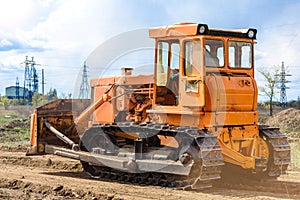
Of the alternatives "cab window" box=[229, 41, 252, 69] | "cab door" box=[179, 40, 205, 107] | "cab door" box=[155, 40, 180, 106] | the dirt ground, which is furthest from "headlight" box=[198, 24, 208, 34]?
the dirt ground

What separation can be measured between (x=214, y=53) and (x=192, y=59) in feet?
2.19

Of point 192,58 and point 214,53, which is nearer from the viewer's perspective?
point 192,58

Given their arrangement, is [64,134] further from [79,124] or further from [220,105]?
[220,105]

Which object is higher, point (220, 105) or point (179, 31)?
point (179, 31)

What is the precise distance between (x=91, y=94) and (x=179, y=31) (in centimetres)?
462

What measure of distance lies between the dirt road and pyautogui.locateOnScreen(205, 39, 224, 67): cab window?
9.47 ft

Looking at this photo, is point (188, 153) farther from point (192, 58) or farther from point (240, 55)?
point (240, 55)

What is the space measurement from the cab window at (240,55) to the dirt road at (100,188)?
115 inches

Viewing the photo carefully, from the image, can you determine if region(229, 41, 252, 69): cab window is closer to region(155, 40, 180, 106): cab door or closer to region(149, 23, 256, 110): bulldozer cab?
region(149, 23, 256, 110): bulldozer cab

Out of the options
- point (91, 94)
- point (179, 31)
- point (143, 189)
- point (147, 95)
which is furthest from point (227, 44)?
point (91, 94)

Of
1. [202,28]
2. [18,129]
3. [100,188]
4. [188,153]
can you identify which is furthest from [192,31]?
[18,129]

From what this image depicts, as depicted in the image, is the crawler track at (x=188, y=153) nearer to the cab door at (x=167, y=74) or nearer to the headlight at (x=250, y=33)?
the cab door at (x=167, y=74)

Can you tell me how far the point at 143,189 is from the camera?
10789 mm

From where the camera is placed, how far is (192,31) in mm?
10891
